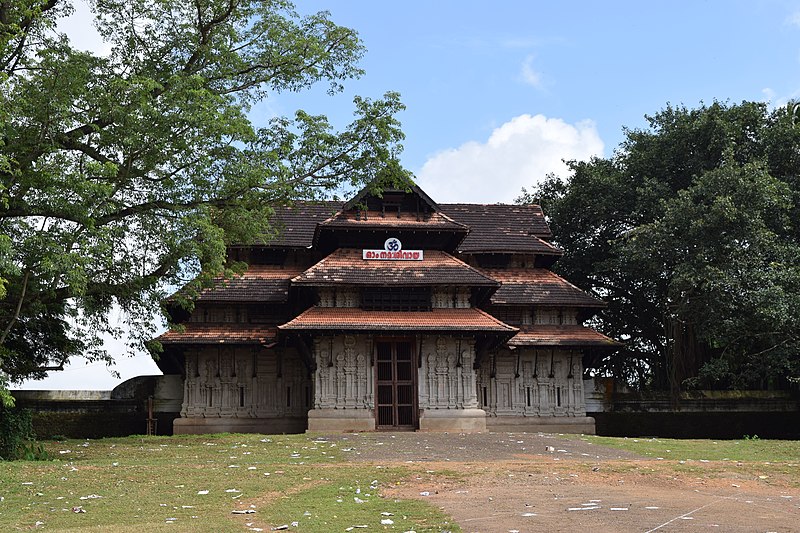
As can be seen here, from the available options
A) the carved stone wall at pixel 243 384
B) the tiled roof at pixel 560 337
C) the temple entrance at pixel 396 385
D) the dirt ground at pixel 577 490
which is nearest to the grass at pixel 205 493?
the dirt ground at pixel 577 490

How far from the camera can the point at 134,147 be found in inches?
727

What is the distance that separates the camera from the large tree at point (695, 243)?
29.3 meters

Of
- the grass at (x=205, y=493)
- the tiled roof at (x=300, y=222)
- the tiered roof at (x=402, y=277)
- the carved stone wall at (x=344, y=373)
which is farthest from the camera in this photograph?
the tiled roof at (x=300, y=222)

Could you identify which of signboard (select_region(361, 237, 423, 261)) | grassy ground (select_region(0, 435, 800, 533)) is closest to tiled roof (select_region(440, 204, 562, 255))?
signboard (select_region(361, 237, 423, 261))

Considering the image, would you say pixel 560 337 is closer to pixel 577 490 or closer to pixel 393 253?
pixel 393 253

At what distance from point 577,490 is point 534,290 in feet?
61.2

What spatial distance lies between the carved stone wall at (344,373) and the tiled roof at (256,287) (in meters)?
3.77

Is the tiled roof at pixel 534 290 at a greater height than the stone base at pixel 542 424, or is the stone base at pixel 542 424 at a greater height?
the tiled roof at pixel 534 290

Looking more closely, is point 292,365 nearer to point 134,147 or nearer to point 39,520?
point 134,147

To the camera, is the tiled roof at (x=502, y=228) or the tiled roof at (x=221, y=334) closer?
the tiled roof at (x=221, y=334)

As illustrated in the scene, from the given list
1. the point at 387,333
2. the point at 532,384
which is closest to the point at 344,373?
the point at 387,333

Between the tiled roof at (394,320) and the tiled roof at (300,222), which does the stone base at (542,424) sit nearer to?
the tiled roof at (394,320)

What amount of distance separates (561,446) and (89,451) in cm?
1153

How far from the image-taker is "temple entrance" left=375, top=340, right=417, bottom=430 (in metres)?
27.0
